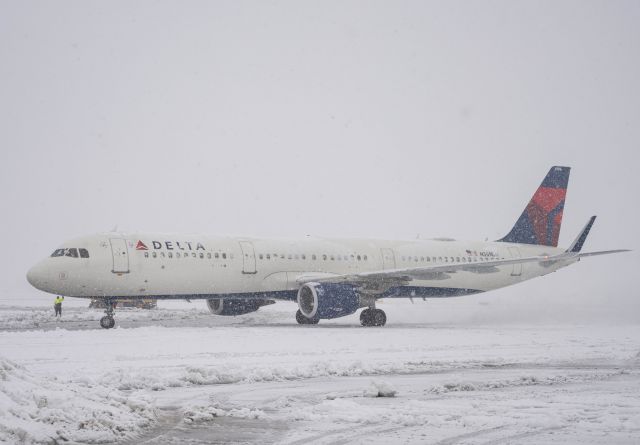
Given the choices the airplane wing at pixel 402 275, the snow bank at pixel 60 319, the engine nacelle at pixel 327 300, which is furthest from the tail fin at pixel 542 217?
the snow bank at pixel 60 319

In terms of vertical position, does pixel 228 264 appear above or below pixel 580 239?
below

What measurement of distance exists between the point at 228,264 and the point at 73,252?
6.05 metres

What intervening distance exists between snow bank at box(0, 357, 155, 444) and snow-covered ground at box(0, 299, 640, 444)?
2 centimetres

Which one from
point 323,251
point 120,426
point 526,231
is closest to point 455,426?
point 120,426

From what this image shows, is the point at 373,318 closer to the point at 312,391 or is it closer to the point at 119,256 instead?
the point at 119,256

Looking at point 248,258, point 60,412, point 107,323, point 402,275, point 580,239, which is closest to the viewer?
point 60,412

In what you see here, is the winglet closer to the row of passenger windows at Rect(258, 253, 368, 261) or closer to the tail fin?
the tail fin

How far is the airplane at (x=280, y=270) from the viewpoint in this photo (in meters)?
29.3

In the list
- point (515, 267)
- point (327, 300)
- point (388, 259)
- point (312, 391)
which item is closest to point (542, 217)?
point (515, 267)

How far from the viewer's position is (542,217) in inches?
1684

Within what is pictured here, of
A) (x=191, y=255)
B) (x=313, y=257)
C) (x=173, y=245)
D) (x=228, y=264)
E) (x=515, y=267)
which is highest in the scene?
(x=173, y=245)

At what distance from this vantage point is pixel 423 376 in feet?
50.5

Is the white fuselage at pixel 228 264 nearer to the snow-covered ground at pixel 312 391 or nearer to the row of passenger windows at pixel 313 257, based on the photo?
the row of passenger windows at pixel 313 257

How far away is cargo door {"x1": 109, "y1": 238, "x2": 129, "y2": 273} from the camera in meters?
29.5
